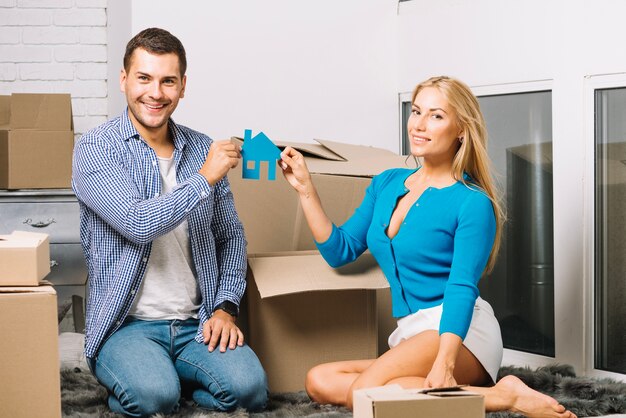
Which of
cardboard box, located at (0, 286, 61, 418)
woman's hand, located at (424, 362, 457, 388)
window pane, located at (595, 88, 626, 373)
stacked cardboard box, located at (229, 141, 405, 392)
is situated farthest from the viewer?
window pane, located at (595, 88, 626, 373)

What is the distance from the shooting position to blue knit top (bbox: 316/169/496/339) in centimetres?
178

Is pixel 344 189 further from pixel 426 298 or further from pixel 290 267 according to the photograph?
pixel 426 298

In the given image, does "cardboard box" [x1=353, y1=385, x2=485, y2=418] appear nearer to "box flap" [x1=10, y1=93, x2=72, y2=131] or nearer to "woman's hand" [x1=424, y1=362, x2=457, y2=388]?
"woman's hand" [x1=424, y1=362, x2=457, y2=388]

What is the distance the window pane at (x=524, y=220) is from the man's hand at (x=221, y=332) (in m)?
1.05

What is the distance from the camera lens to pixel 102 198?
1.88 m

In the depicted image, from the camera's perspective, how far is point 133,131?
1.99 m

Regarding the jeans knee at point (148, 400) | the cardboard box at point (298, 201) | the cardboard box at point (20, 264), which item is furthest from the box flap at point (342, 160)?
the cardboard box at point (20, 264)

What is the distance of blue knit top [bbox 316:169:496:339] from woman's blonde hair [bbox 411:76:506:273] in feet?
A: 0.15

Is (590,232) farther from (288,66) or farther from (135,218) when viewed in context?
(135,218)

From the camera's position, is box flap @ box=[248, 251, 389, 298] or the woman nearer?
the woman

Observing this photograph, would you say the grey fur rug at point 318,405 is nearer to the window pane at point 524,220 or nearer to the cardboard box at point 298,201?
the window pane at point 524,220

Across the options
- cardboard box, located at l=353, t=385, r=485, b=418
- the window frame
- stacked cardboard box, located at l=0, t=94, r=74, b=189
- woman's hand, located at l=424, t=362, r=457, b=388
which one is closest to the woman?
woman's hand, located at l=424, t=362, r=457, b=388

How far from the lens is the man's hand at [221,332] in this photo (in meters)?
1.95

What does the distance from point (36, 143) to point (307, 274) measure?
51.5 inches
